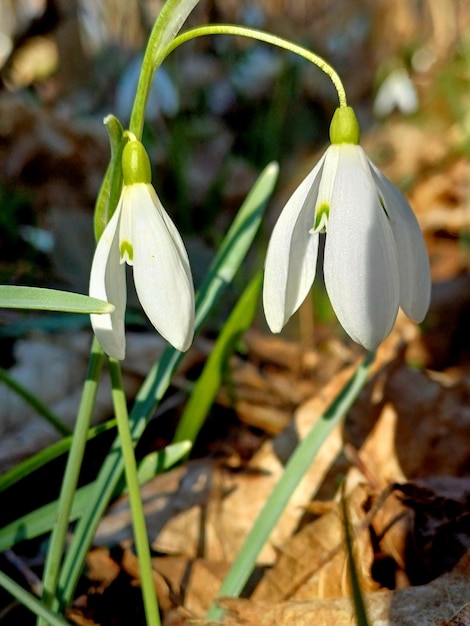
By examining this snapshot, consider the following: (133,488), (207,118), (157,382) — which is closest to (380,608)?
(133,488)

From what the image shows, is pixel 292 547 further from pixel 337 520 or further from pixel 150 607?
pixel 150 607

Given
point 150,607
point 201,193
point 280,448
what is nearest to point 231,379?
point 280,448

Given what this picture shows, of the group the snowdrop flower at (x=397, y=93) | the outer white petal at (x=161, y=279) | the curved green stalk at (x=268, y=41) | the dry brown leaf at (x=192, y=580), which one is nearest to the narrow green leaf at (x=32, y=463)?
the outer white petal at (x=161, y=279)

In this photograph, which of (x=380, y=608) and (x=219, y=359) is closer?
(x=380, y=608)

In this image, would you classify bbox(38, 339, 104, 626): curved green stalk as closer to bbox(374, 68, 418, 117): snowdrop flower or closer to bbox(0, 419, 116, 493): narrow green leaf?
bbox(0, 419, 116, 493): narrow green leaf

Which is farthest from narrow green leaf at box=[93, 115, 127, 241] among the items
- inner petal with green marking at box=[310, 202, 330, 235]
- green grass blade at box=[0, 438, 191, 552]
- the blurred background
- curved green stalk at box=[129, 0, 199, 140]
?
the blurred background

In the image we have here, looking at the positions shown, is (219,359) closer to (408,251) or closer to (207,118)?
(408,251)
